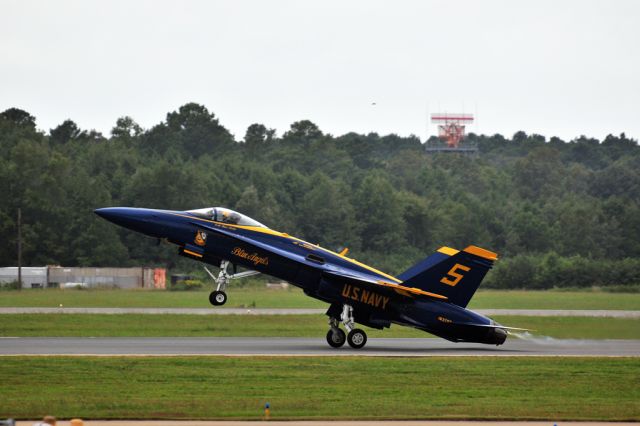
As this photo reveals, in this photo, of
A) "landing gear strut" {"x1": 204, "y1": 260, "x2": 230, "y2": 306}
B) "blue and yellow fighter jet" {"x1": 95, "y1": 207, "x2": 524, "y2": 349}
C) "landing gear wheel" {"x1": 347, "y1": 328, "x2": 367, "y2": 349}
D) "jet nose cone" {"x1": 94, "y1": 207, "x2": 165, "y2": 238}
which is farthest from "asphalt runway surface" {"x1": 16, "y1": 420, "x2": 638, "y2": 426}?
"jet nose cone" {"x1": 94, "y1": 207, "x2": 165, "y2": 238}

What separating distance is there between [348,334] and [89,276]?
1716 inches

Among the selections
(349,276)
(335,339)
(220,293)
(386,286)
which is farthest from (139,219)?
(386,286)

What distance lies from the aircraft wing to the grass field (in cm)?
2122

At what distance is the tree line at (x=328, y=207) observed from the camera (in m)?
78.8

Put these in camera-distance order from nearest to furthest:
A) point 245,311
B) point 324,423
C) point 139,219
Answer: point 324,423 → point 139,219 → point 245,311

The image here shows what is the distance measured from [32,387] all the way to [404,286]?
11961 millimetres

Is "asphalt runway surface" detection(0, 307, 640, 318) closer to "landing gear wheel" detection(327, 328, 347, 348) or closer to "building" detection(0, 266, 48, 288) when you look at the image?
"landing gear wheel" detection(327, 328, 347, 348)

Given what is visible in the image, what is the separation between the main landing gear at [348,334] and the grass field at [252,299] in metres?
20.3

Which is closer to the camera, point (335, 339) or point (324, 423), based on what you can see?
point (324, 423)

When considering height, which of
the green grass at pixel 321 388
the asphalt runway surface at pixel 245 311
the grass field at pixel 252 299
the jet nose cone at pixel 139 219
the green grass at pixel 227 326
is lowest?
the grass field at pixel 252 299

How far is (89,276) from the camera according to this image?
7181 centimetres

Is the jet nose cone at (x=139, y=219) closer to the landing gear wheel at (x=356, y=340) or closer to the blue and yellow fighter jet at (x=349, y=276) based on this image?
the blue and yellow fighter jet at (x=349, y=276)

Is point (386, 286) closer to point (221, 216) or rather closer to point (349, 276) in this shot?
point (349, 276)

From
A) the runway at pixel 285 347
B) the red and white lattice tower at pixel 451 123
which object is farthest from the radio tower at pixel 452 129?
the runway at pixel 285 347
